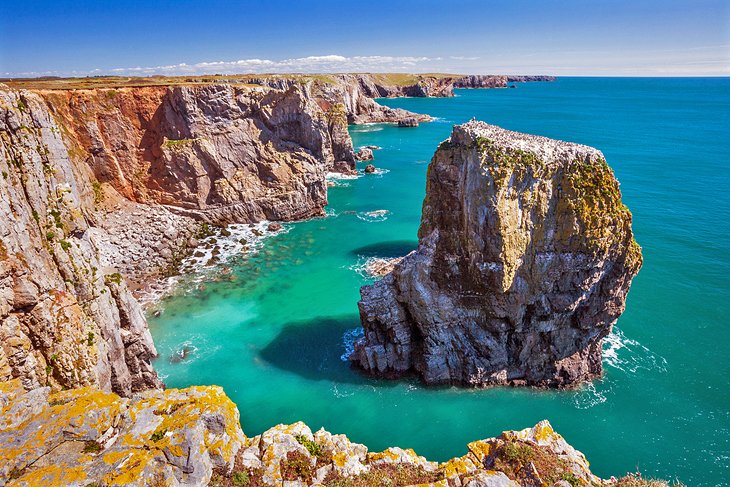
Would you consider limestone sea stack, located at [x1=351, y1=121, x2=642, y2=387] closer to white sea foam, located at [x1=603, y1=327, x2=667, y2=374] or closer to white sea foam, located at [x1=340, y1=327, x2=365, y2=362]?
white sea foam, located at [x1=340, y1=327, x2=365, y2=362]

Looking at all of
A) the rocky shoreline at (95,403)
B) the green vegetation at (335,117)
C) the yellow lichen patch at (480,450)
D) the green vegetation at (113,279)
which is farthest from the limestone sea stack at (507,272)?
the green vegetation at (335,117)

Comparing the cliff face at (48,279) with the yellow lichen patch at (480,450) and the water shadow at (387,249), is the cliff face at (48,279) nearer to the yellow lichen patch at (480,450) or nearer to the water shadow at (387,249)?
the yellow lichen patch at (480,450)

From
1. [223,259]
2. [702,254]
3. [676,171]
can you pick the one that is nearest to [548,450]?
[223,259]

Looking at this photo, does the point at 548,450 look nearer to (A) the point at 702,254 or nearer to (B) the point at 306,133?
(A) the point at 702,254

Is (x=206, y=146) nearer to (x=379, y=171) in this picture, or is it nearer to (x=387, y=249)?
(x=387, y=249)

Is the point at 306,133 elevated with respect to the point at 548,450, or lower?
elevated

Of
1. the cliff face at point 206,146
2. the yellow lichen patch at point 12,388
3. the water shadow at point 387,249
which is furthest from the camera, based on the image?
the cliff face at point 206,146
